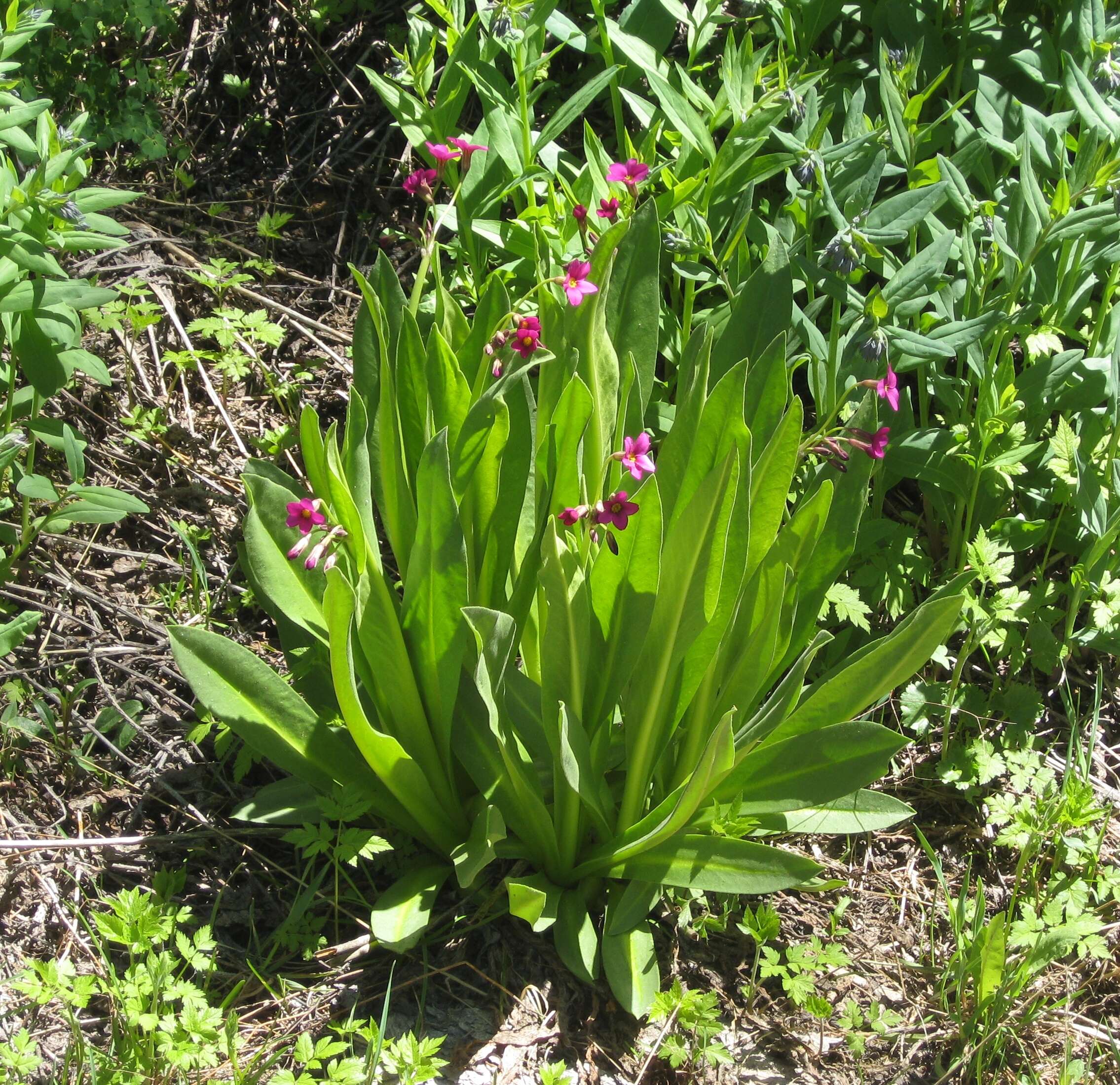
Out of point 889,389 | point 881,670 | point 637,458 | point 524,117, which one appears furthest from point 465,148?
point 881,670

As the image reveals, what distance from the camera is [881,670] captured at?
169 centimetres

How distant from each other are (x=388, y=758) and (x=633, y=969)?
51 centimetres

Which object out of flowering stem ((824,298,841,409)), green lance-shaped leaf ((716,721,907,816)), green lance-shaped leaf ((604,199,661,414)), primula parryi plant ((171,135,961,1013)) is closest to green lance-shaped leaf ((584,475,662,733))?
primula parryi plant ((171,135,961,1013))

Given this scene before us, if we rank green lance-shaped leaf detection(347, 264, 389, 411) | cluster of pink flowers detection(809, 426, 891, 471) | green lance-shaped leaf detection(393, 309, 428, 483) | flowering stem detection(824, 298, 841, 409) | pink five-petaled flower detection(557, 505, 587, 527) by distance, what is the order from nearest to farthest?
pink five-petaled flower detection(557, 505, 587, 527) < cluster of pink flowers detection(809, 426, 891, 471) < green lance-shaped leaf detection(393, 309, 428, 483) < green lance-shaped leaf detection(347, 264, 389, 411) < flowering stem detection(824, 298, 841, 409)

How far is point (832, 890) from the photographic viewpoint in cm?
213

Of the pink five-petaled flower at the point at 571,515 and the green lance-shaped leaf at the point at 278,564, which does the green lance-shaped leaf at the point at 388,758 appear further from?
the pink five-petaled flower at the point at 571,515

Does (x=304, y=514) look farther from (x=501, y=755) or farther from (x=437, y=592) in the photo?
(x=501, y=755)

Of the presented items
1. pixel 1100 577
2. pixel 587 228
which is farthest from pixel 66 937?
pixel 1100 577

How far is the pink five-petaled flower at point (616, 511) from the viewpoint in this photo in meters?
1.51

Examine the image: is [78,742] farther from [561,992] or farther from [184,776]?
[561,992]

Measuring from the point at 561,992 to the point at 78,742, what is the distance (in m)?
1.02

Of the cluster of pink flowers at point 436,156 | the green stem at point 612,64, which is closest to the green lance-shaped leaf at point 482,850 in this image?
the cluster of pink flowers at point 436,156

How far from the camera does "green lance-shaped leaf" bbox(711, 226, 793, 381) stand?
78.7 inches

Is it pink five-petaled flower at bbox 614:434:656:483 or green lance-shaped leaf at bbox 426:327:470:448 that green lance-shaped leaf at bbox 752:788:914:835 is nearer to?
pink five-petaled flower at bbox 614:434:656:483
